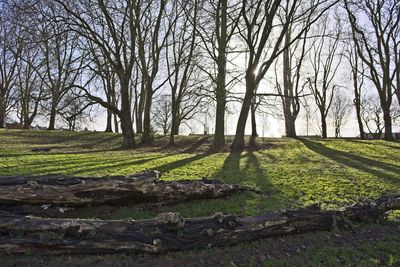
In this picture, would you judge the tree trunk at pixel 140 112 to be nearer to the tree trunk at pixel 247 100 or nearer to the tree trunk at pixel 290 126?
the tree trunk at pixel 290 126

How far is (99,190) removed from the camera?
6.27 meters

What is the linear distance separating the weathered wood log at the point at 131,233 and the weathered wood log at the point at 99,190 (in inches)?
28.0

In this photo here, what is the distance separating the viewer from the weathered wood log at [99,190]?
587 centimetres

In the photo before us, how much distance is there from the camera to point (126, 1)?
18.3 meters

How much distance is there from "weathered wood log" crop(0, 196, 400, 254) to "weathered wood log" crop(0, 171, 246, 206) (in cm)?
71

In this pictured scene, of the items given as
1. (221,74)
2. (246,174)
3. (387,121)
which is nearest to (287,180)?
(246,174)

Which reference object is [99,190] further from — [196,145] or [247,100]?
[196,145]

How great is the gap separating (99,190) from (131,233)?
162cm

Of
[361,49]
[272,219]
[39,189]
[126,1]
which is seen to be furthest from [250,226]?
[361,49]

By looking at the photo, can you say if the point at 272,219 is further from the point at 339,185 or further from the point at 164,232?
the point at 339,185

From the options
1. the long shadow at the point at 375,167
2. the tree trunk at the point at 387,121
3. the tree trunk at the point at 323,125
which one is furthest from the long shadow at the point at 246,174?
the tree trunk at the point at 323,125

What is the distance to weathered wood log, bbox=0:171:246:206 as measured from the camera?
5.87 metres

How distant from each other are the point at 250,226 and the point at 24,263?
3.20 m

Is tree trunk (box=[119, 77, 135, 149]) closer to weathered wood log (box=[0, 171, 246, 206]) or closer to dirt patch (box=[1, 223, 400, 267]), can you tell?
weathered wood log (box=[0, 171, 246, 206])
